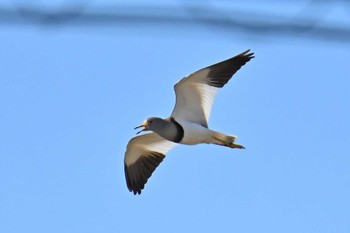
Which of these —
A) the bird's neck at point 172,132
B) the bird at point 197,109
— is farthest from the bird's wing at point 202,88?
the bird's neck at point 172,132

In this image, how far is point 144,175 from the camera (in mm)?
17609

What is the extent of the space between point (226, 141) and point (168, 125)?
89 centimetres

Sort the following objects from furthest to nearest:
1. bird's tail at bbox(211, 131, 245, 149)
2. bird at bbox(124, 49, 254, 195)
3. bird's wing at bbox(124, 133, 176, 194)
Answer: bird's wing at bbox(124, 133, 176, 194), bird at bbox(124, 49, 254, 195), bird's tail at bbox(211, 131, 245, 149)

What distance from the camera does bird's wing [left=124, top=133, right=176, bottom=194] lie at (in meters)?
17.3

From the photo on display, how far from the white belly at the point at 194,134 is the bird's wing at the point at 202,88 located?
0.33 m

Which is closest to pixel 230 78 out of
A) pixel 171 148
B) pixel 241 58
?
pixel 241 58

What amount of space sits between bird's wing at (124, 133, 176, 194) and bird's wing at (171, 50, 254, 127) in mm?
962

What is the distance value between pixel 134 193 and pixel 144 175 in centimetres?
30

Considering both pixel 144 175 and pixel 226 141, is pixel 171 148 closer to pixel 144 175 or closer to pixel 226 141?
pixel 144 175

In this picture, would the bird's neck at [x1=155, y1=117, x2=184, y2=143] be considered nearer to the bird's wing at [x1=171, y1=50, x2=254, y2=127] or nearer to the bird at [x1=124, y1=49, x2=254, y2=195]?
the bird at [x1=124, y1=49, x2=254, y2=195]

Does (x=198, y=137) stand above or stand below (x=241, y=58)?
below

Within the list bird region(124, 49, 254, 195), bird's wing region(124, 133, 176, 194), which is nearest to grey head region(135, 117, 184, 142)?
bird region(124, 49, 254, 195)

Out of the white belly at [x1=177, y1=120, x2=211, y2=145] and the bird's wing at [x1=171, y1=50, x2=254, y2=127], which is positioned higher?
the bird's wing at [x1=171, y1=50, x2=254, y2=127]

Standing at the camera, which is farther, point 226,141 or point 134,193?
point 134,193
